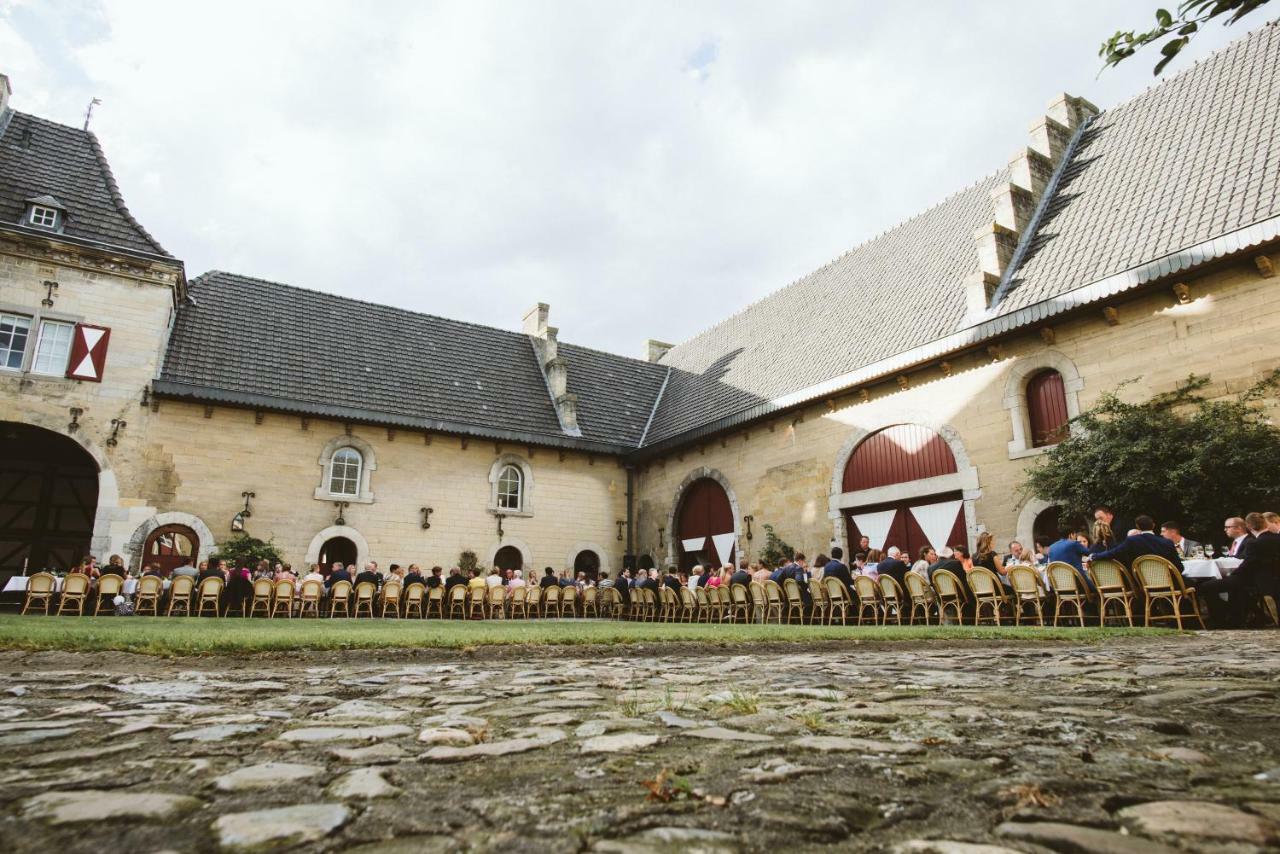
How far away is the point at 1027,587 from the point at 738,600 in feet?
17.1

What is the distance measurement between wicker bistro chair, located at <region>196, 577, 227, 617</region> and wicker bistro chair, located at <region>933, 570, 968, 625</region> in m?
11.9

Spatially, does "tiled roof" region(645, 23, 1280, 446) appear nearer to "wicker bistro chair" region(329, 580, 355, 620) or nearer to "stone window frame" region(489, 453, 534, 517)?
"stone window frame" region(489, 453, 534, 517)

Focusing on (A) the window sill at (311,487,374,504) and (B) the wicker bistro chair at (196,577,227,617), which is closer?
(B) the wicker bistro chair at (196,577,227,617)

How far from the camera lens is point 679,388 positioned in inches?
926

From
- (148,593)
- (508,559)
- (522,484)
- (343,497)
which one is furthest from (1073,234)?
(148,593)

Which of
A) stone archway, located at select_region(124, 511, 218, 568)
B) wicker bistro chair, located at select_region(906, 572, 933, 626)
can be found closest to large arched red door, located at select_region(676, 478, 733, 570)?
wicker bistro chair, located at select_region(906, 572, 933, 626)

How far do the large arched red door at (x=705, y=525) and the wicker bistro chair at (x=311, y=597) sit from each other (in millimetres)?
8367

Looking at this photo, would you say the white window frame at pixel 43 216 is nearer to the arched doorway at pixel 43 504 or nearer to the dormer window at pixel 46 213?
the dormer window at pixel 46 213

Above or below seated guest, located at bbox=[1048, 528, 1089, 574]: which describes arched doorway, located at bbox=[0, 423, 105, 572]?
above

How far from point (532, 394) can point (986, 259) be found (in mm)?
12888

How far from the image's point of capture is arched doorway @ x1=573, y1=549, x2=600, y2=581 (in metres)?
20.8

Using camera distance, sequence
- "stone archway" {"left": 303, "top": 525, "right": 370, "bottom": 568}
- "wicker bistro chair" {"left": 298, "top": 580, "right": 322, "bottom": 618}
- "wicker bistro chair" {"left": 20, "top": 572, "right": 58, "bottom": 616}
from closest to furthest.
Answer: "wicker bistro chair" {"left": 20, "top": 572, "right": 58, "bottom": 616}
"wicker bistro chair" {"left": 298, "top": 580, "right": 322, "bottom": 618}
"stone archway" {"left": 303, "top": 525, "right": 370, "bottom": 568}

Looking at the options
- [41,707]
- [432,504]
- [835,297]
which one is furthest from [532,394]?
[41,707]

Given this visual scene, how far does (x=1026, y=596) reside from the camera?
9.33 m
